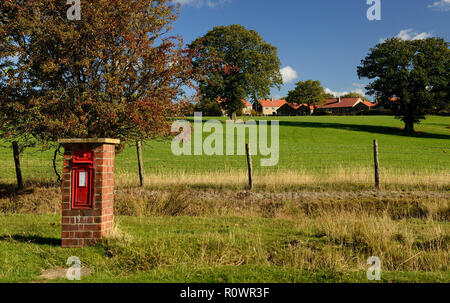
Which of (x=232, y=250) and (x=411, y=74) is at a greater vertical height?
(x=411, y=74)

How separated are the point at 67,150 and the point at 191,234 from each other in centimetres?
255

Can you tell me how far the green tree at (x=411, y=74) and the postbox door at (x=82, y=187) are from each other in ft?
142

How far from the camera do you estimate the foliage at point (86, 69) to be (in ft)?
26.1

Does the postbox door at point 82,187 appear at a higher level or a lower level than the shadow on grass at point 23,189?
higher

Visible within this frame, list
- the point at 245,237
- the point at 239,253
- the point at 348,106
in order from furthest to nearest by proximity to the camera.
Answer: the point at 348,106 < the point at 245,237 < the point at 239,253

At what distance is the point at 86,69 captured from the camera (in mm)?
8180

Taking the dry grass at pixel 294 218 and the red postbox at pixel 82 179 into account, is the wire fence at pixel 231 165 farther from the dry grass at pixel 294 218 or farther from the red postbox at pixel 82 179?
the red postbox at pixel 82 179

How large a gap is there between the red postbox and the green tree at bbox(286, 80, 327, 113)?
3531 inches

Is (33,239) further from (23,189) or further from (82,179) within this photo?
(23,189)

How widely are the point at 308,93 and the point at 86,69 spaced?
89631 mm

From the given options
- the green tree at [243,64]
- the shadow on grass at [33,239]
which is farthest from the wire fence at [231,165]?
the green tree at [243,64]

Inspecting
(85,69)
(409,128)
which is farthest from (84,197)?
(409,128)

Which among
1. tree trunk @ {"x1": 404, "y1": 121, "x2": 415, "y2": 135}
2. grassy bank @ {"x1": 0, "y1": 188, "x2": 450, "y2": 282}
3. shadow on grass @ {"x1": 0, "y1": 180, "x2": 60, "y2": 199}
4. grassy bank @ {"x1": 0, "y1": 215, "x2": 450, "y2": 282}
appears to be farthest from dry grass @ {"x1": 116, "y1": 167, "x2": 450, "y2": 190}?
tree trunk @ {"x1": 404, "y1": 121, "x2": 415, "y2": 135}

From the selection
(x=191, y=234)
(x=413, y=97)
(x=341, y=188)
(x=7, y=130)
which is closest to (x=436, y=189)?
(x=341, y=188)
